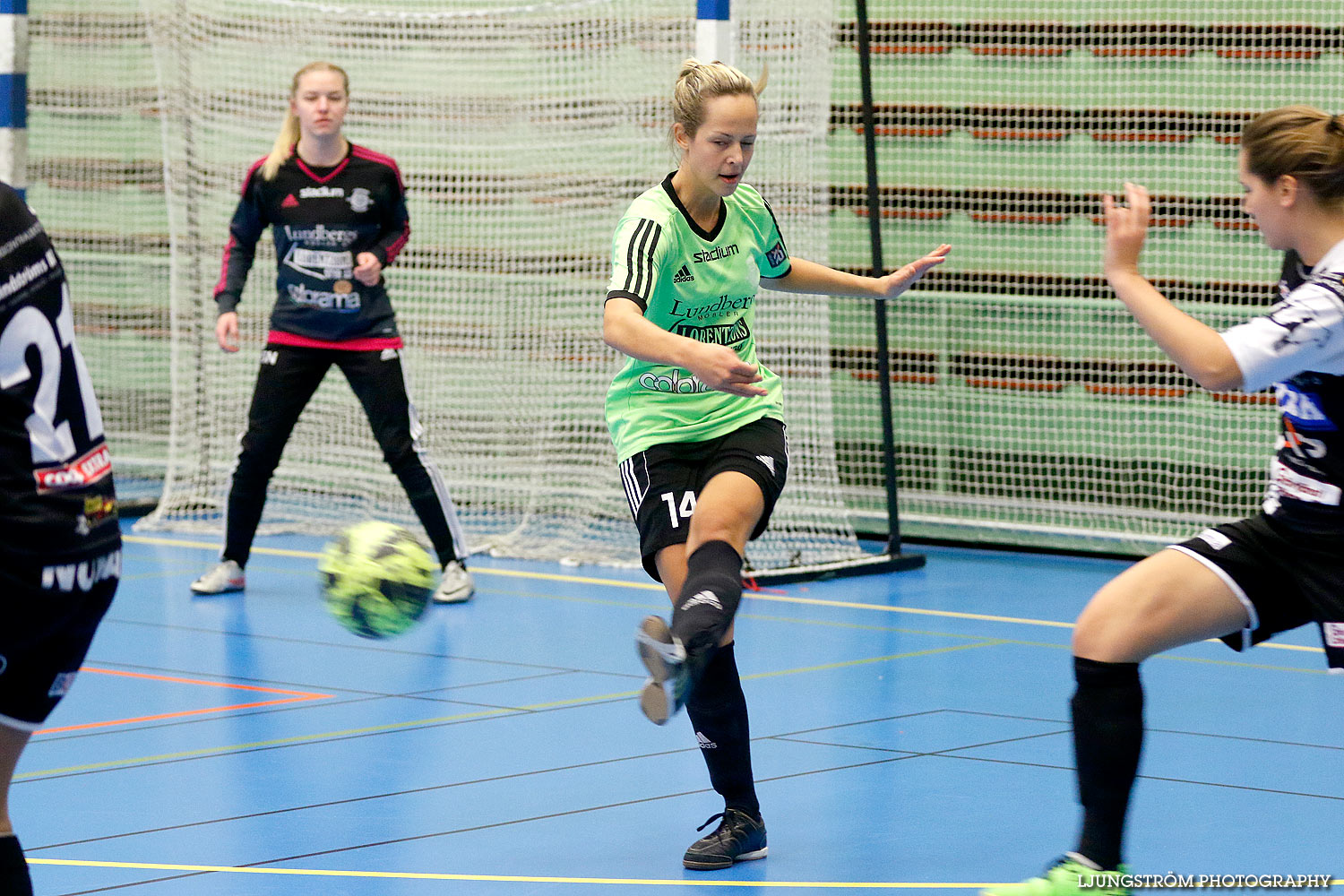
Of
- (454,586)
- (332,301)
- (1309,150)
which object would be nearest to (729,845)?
Answer: (1309,150)

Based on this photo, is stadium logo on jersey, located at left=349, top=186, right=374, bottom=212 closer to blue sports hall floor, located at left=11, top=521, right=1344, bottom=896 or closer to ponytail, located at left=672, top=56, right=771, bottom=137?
blue sports hall floor, located at left=11, top=521, right=1344, bottom=896

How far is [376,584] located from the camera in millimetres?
4895

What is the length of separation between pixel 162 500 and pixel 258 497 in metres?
2.44

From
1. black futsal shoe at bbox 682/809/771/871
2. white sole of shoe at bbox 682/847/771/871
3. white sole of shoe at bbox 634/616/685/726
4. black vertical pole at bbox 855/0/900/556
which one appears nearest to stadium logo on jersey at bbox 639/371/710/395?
white sole of shoe at bbox 634/616/685/726

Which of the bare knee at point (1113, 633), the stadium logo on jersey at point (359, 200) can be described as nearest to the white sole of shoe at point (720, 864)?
the bare knee at point (1113, 633)

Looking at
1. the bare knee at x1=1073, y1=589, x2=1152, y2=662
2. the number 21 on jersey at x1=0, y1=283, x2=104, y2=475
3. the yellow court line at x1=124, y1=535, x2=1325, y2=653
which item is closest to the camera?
the number 21 on jersey at x1=0, y1=283, x2=104, y2=475

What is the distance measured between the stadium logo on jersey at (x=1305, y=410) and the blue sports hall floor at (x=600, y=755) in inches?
47.6

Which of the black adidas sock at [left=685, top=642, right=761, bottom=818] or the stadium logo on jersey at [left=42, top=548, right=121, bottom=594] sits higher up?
the stadium logo on jersey at [left=42, top=548, right=121, bottom=594]

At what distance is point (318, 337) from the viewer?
7.79m

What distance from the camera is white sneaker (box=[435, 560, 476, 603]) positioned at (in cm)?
802

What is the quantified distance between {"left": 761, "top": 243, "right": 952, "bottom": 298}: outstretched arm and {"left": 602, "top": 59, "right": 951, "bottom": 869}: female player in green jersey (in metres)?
0.23

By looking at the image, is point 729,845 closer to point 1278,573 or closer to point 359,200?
point 1278,573

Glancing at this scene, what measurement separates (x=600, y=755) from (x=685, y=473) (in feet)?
4.53

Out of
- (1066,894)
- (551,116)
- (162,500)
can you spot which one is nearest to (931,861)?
(1066,894)
